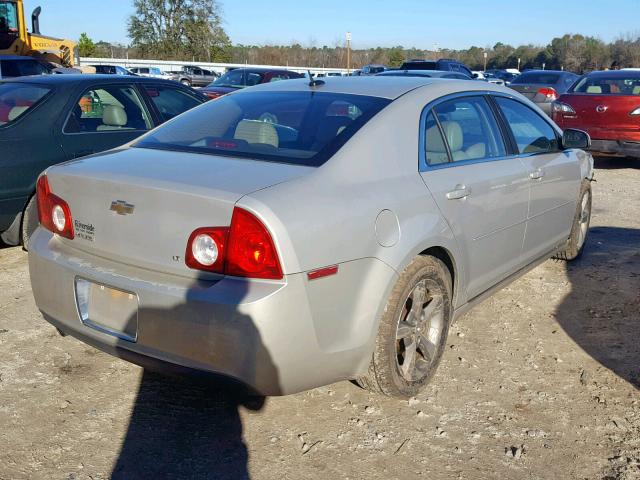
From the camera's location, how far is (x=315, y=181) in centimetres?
286

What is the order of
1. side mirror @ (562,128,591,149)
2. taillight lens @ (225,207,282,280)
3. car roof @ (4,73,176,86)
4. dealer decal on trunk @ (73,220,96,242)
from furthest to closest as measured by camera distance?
car roof @ (4,73,176,86) < side mirror @ (562,128,591,149) < dealer decal on trunk @ (73,220,96,242) < taillight lens @ (225,207,282,280)

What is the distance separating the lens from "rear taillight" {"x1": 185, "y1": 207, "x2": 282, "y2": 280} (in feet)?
8.47

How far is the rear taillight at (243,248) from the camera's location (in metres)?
2.58

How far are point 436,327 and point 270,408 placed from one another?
974 millimetres

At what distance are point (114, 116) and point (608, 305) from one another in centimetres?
434

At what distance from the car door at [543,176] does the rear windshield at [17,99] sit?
3.69 meters

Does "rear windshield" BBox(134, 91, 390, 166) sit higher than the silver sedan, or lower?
higher

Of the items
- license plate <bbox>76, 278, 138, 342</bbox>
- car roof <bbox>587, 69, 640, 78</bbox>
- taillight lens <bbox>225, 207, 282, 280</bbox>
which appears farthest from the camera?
car roof <bbox>587, 69, 640, 78</bbox>

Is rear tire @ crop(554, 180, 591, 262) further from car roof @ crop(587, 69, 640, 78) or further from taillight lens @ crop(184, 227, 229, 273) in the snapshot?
car roof @ crop(587, 69, 640, 78)

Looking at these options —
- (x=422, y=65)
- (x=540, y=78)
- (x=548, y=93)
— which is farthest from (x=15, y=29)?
(x=540, y=78)

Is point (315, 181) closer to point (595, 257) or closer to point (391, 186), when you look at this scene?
point (391, 186)

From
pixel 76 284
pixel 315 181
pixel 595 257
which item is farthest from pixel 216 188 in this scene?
pixel 595 257

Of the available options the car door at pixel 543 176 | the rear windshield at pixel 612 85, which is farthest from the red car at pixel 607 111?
the car door at pixel 543 176

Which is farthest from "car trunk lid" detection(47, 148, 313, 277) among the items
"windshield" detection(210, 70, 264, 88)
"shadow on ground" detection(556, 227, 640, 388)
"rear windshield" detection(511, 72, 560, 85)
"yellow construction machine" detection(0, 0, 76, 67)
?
"rear windshield" detection(511, 72, 560, 85)
